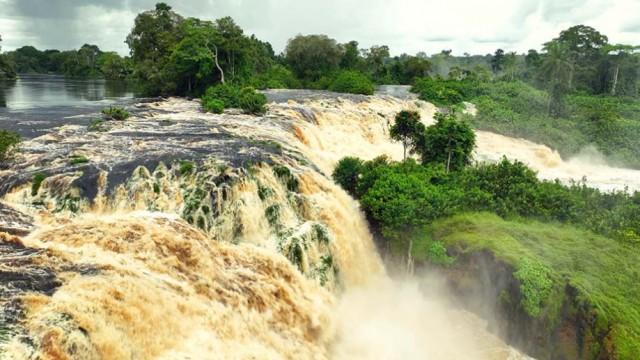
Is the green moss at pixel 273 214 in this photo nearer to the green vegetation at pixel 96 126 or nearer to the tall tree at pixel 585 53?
the green vegetation at pixel 96 126

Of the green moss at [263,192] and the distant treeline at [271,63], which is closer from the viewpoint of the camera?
the green moss at [263,192]

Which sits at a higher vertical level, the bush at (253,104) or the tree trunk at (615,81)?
the tree trunk at (615,81)

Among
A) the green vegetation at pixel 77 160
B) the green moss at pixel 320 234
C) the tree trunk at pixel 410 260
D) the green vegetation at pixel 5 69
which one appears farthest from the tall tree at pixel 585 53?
the green vegetation at pixel 5 69

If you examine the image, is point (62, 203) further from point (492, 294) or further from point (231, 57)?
point (231, 57)

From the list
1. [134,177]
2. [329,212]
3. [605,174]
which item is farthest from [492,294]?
[605,174]

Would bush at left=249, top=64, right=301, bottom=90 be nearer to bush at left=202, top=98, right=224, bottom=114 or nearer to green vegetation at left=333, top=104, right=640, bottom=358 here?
bush at left=202, top=98, right=224, bottom=114

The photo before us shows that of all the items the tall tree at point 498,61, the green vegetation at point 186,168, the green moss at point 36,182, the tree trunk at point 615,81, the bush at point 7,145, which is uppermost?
the tall tree at point 498,61

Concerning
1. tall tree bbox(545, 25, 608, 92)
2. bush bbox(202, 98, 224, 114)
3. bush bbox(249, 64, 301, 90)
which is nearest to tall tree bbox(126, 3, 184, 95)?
bush bbox(249, 64, 301, 90)
